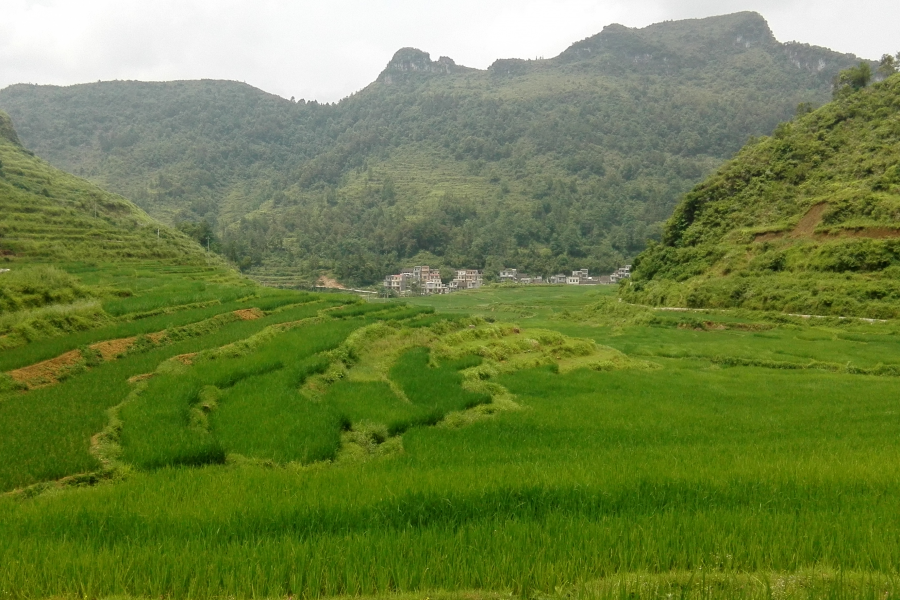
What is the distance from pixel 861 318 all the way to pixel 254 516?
90.5 feet

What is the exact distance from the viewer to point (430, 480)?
17.6 ft

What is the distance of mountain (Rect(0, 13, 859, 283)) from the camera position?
3836 inches

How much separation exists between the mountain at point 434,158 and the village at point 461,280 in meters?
2.59

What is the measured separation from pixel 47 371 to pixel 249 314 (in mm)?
8535

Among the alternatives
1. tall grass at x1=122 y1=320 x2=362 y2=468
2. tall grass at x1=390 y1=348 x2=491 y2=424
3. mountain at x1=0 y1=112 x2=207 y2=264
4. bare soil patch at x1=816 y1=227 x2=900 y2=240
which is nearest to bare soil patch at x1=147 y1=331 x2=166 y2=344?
tall grass at x1=122 y1=320 x2=362 y2=468

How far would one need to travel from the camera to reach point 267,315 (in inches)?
769

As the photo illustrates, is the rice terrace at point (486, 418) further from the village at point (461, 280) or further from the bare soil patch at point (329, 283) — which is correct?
the village at point (461, 280)

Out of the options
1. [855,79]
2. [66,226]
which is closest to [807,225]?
[855,79]

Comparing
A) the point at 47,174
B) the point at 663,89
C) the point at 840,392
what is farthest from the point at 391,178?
the point at 840,392

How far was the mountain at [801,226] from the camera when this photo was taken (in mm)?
25109

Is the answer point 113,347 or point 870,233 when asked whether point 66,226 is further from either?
point 870,233

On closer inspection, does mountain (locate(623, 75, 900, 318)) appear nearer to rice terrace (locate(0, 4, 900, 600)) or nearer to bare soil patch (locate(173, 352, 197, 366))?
rice terrace (locate(0, 4, 900, 600))

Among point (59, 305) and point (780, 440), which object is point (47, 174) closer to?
point (59, 305)

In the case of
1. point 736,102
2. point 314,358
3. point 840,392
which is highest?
point 736,102
